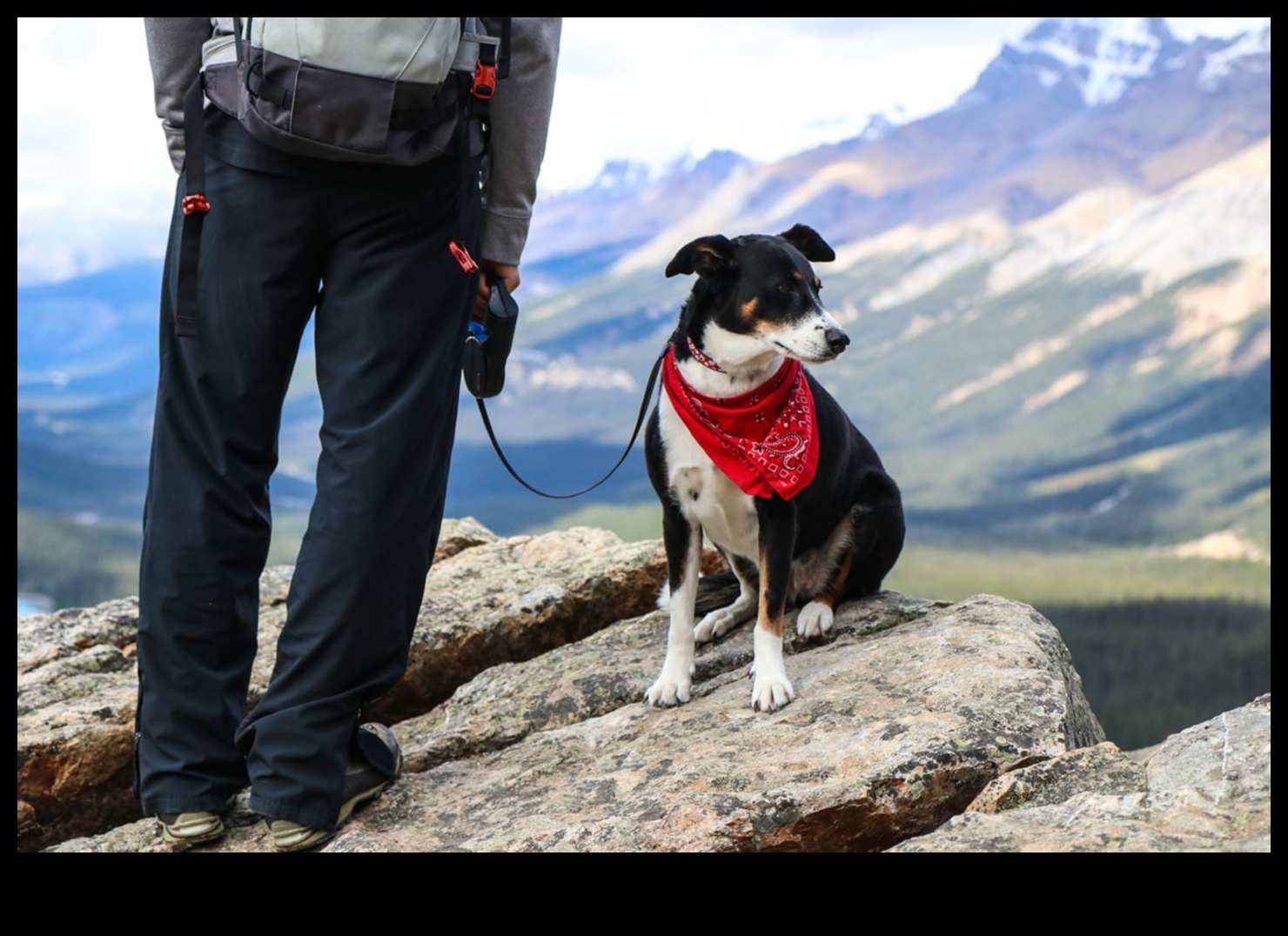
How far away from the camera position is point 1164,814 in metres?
3.44

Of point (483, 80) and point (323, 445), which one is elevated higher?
point (483, 80)

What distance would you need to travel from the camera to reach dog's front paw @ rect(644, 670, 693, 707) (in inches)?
208

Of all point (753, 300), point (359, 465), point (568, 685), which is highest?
point (753, 300)

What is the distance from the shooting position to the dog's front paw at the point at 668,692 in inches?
208

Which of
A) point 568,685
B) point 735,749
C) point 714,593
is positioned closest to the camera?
point 735,749

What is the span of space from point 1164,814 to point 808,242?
3.18 metres

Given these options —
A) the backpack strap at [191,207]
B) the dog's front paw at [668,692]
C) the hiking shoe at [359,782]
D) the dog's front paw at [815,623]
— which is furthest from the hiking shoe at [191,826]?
the dog's front paw at [815,623]

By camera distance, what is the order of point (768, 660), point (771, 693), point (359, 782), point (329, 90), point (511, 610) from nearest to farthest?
point (329, 90) < point (359, 782) < point (771, 693) < point (768, 660) < point (511, 610)

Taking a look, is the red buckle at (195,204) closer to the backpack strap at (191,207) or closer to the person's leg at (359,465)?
the backpack strap at (191,207)

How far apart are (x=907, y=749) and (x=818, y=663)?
1.23 m

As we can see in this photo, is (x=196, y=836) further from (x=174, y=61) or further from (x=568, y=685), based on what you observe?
(x=174, y=61)

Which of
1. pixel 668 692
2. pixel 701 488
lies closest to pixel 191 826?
pixel 668 692

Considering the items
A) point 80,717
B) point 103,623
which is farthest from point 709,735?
point 103,623

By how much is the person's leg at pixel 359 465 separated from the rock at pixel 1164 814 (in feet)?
6.47
